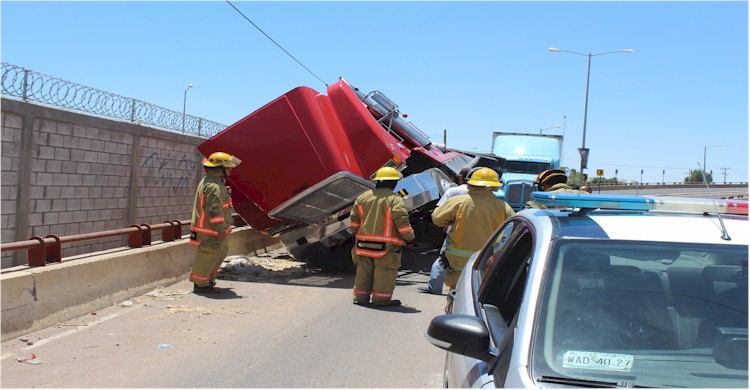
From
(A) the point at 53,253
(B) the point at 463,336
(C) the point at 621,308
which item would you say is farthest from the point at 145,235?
(C) the point at 621,308

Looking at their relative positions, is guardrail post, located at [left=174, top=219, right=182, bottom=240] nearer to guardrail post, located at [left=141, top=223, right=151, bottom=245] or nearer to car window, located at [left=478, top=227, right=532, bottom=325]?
guardrail post, located at [left=141, top=223, right=151, bottom=245]

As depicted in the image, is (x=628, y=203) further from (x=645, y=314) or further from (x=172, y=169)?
(x=172, y=169)

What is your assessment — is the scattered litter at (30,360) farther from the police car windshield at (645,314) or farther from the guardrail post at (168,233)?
the police car windshield at (645,314)

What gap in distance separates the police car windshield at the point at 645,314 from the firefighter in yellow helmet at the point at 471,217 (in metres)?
3.63

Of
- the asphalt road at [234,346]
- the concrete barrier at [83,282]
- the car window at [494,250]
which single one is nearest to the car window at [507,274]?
the car window at [494,250]

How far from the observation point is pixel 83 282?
7043mm

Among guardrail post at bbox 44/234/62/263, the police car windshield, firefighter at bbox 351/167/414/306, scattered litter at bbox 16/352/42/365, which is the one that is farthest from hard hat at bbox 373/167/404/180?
the police car windshield

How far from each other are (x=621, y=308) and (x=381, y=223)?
5385mm

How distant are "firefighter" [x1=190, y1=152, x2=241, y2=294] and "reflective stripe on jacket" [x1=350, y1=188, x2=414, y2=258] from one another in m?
1.74

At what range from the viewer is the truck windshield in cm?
1836

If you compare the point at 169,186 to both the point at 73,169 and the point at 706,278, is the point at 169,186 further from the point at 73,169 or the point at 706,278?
the point at 706,278

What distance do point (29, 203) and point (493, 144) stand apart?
45.2ft

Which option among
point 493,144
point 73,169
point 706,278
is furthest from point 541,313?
point 493,144

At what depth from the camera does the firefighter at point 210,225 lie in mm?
8453
